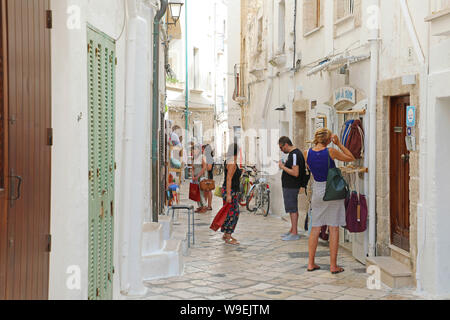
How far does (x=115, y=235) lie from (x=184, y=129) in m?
26.6

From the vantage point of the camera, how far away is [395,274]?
720cm

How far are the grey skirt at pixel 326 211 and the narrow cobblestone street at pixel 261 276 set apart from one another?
70 centimetres

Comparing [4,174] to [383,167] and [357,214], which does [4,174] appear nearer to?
[383,167]

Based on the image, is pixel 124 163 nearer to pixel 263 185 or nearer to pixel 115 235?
pixel 115 235

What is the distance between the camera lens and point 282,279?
786cm

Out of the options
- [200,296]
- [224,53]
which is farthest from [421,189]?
[224,53]

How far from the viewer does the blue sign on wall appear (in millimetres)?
7238

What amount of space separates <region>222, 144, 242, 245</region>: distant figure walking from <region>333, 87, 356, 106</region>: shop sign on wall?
6.17ft

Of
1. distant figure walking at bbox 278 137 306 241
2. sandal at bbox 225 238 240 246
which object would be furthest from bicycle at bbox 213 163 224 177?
sandal at bbox 225 238 240 246

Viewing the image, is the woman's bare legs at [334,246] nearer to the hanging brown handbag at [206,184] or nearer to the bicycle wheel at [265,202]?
the hanging brown handbag at [206,184]

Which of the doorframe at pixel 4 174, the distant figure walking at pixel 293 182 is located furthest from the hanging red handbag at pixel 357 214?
the doorframe at pixel 4 174

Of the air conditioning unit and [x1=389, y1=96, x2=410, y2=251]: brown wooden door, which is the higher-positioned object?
the air conditioning unit

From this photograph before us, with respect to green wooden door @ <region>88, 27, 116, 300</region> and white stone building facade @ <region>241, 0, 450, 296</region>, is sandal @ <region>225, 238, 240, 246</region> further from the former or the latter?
green wooden door @ <region>88, 27, 116, 300</region>

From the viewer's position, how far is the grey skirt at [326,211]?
8.02m
